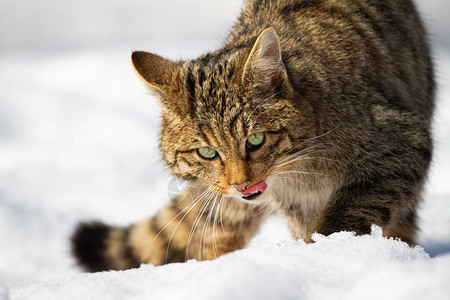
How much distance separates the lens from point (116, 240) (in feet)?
8.91

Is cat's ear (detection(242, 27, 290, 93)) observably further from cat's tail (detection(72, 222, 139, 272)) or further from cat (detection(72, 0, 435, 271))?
cat's tail (detection(72, 222, 139, 272))

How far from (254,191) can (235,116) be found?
0.28m

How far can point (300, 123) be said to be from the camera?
1988 millimetres

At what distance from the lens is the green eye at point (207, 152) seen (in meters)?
1.95

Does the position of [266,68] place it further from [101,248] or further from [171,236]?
[101,248]

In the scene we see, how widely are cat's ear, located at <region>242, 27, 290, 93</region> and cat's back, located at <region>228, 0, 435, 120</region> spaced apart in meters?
0.11

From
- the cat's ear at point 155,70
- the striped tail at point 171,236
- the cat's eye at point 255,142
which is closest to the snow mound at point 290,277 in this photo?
the cat's eye at point 255,142

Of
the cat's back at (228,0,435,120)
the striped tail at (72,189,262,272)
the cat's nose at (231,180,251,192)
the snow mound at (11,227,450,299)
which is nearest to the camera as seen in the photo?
the snow mound at (11,227,450,299)

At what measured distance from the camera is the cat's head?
1885 mm

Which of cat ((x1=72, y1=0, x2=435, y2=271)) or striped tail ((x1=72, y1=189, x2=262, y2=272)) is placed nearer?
cat ((x1=72, y1=0, x2=435, y2=271))

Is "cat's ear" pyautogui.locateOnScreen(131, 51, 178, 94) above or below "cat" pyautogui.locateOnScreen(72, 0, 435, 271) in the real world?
above

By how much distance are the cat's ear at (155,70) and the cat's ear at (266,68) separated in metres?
0.33

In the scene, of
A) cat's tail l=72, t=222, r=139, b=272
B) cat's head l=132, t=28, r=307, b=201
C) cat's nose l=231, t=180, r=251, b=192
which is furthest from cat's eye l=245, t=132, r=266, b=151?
cat's tail l=72, t=222, r=139, b=272

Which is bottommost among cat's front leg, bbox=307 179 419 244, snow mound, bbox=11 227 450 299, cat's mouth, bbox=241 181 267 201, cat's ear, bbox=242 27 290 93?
cat's front leg, bbox=307 179 419 244
